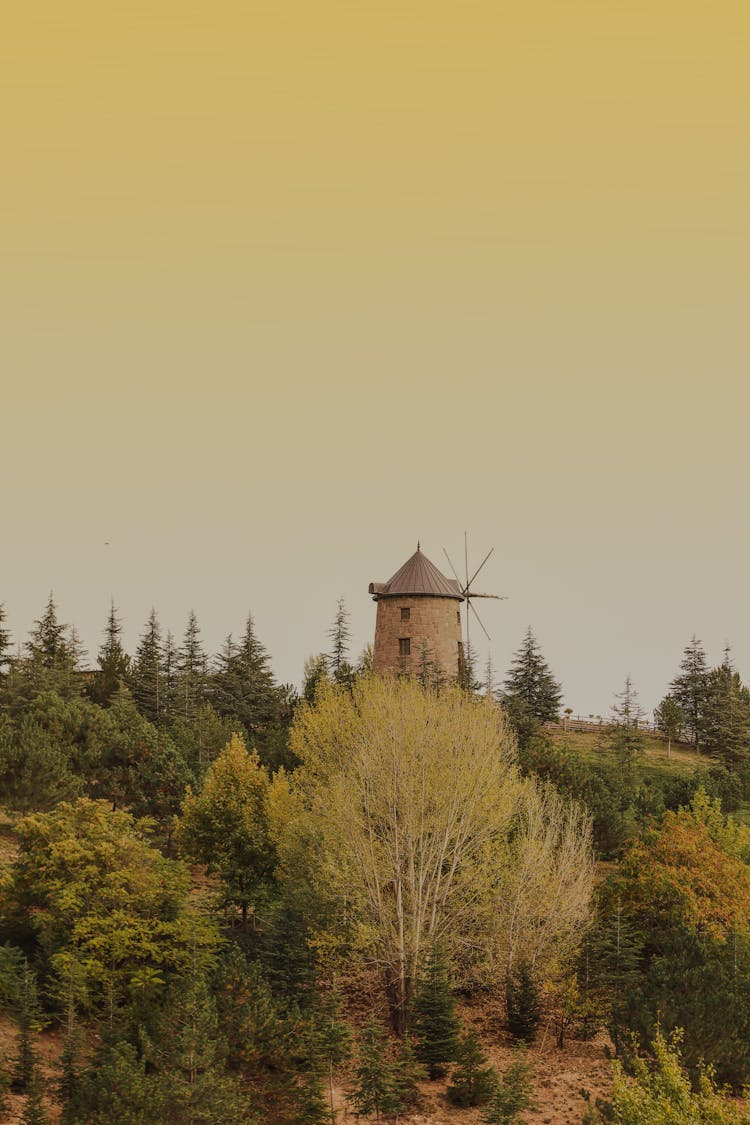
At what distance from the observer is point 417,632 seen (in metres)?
61.7

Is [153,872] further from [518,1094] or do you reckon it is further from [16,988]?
[518,1094]

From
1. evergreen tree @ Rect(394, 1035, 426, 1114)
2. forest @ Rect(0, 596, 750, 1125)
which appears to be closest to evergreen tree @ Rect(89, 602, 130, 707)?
forest @ Rect(0, 596, 750, 1125)

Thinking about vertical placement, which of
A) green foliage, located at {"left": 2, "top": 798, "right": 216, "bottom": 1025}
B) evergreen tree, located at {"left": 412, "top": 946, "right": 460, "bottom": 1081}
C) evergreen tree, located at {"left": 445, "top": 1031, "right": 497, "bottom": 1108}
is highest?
green foliage, located at {"left": 2, "top": 798, "right": 216, "bottom": 1025}

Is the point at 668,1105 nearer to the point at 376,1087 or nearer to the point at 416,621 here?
the point at 376,1087

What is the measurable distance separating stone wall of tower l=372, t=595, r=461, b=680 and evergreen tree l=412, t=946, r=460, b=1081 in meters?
35.4

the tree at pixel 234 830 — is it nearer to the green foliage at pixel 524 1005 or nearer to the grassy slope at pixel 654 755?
the green foliage at pixel 524 1005

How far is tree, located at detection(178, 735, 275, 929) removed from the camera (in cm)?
3484

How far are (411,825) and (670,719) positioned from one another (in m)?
45.2

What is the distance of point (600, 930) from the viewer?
2878 centimetres

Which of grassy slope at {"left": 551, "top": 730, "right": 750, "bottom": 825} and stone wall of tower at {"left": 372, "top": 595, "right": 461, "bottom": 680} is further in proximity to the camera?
stone wall of tower at {"left": 372, "top": 595, "right": 461, "bottom": 680}

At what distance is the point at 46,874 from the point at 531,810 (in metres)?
14.1

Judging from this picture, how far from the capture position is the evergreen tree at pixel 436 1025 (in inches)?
984

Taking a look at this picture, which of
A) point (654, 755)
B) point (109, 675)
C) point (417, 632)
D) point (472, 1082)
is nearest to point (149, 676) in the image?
point (109, 675)

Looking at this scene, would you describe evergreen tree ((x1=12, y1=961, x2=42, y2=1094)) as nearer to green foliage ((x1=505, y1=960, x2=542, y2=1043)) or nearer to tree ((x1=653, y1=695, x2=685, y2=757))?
green foliage ((x1=505, y1=960, x2=542, y2=1043))
